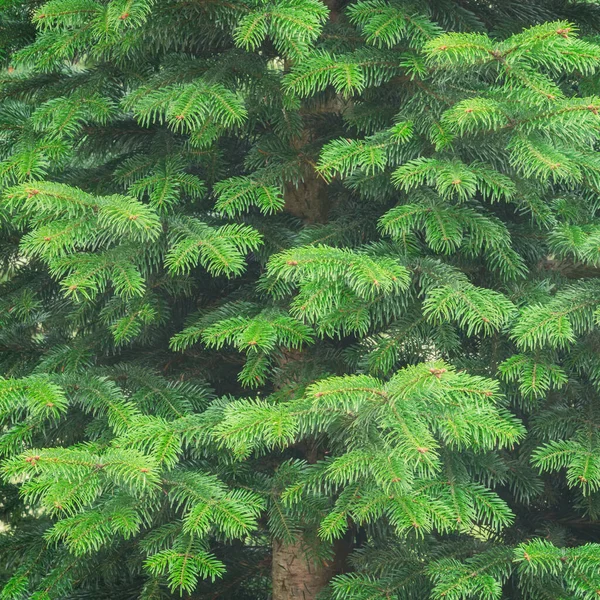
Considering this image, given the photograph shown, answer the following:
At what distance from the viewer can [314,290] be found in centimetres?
259

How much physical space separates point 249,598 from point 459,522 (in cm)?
172

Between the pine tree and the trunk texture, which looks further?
the trunk texture

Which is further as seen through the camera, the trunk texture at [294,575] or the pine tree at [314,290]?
the trunk texture at [294,575]

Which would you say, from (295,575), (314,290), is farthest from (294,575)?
(314,290)

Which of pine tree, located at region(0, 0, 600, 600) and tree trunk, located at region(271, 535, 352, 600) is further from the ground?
pine tree, located at region(0, 0, 600, 600)

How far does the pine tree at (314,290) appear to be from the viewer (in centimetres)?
246

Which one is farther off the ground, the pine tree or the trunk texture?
the pine tree

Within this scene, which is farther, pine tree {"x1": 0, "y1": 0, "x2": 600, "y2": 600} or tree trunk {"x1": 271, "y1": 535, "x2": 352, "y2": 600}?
tree trunk {"x1": 271, "y1": 535, "x2": 352, "y2": 600}

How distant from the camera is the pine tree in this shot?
8.09 ft

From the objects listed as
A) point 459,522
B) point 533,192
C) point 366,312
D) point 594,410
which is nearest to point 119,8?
point 366,312

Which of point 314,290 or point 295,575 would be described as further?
point 295,575

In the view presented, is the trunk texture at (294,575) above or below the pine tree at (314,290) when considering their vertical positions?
below

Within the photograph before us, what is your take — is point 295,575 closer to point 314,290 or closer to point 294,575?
point 294,575

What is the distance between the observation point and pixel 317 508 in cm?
281
